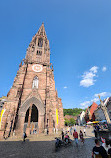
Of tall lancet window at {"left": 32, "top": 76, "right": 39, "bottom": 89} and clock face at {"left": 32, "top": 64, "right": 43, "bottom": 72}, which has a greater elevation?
clock face at {"left": 32, "top": 64, "right": 43, "bottom": 72}

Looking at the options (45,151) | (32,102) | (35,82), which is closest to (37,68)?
(35,82)

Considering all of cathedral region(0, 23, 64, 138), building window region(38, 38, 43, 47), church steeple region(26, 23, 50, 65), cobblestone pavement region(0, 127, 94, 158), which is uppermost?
building window region(38, 38, 43, 47)

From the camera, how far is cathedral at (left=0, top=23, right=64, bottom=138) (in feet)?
52.0

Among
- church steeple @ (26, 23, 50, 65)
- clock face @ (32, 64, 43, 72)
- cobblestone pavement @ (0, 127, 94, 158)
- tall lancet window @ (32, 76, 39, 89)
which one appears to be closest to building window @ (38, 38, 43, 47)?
church steeple @ (26, 23, 50, 65)

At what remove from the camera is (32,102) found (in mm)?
19578

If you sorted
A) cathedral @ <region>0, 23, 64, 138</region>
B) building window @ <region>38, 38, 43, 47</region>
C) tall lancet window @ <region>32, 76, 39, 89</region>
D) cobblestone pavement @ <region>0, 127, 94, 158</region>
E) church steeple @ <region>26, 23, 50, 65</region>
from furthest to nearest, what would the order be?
building window @ <region>38, 38, 43, 47</region> < church steeple @ <region>26, 23, 50, 65</region> < tall lancet window @ <region>32, 76, 39, 89</region> < cathedral @ <region>0, 23, 64, 138</region> < cobblestone pavement @ <region>0, 127, 94, 158</region>

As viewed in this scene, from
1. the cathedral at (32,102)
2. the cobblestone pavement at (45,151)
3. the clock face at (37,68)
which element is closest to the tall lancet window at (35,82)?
the cathedral at (32,102)

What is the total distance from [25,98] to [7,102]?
3.78 meters

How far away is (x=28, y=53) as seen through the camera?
29234mm

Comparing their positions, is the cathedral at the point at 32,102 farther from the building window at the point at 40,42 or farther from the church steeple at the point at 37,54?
the building window at the point at 40,42

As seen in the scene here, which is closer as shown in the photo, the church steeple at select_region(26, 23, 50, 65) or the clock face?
the clock face

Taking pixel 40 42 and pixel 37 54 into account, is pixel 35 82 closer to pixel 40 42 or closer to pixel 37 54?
pixel 37 54

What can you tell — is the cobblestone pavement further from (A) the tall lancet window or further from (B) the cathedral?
(A) the tall lancet window

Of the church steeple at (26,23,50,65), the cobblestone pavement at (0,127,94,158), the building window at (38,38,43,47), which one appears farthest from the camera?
the building window at (38,38,43,47)
